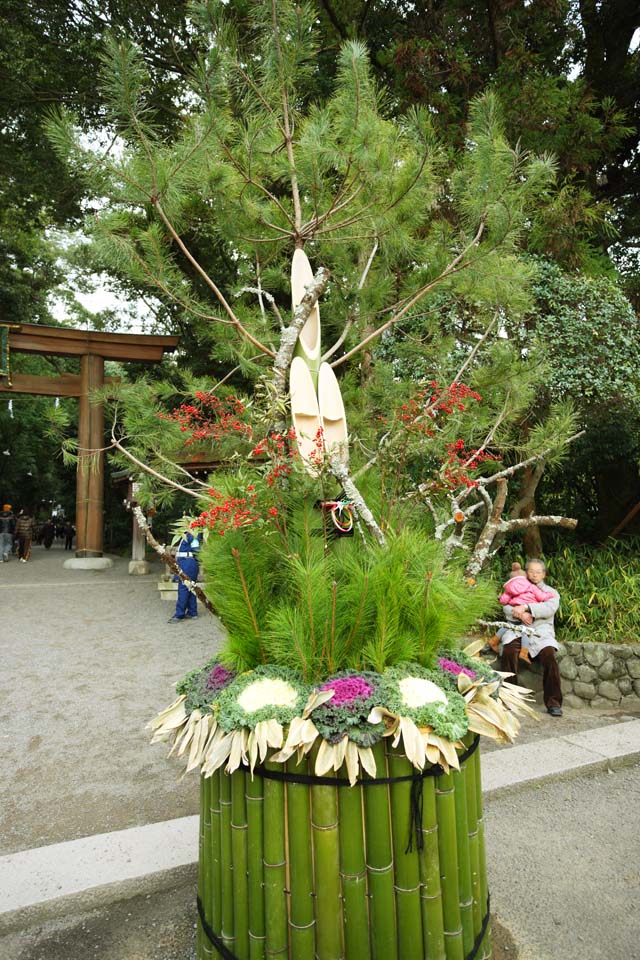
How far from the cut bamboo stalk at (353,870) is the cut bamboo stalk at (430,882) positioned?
0.51 feet

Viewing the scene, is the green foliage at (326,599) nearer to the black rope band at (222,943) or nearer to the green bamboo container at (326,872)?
the green bamboo container at (326,872)

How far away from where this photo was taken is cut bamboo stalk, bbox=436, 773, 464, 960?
1.42 meters

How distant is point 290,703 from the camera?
1.46 metres

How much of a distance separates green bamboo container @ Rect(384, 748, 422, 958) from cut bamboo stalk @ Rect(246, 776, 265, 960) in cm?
34

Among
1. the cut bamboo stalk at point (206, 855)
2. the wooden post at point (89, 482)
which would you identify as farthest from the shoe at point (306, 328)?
the wooden post at point (89, 482)

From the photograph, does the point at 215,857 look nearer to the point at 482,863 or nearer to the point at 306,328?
the point at 482,863

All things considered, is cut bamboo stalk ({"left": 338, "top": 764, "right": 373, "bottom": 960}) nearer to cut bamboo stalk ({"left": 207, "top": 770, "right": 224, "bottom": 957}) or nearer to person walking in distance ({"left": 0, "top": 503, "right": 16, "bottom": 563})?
cut bamboo stalk ({"left": 207, "top": 770, "right": 224, "bottom": 957})

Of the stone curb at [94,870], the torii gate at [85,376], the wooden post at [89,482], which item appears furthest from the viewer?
the wooden post at [89,482]

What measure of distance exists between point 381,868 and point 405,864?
60 mm

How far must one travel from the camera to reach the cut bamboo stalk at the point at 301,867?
136 cm

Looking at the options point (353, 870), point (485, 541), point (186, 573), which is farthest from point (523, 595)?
point (186, 573)

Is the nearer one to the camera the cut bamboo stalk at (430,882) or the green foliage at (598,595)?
the cut bamboo stalk at (430,882)

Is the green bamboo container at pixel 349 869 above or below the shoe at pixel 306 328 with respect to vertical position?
below

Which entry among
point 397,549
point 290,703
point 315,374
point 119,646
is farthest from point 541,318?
point 119,646
